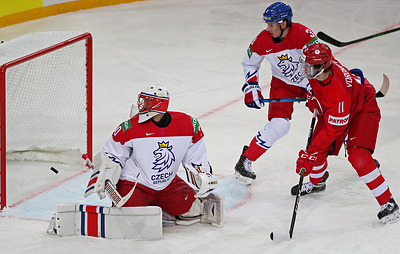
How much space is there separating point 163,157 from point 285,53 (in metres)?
1.14

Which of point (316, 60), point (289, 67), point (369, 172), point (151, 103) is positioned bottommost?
point (369, 172)

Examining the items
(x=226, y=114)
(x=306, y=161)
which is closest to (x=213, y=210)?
(x=306, y=161)

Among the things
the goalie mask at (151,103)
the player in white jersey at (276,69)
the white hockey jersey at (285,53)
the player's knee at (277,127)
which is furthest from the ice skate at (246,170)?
the goalie mask at (151,103)

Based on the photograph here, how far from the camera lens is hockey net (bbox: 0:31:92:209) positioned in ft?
14.9

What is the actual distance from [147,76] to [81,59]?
2.07m

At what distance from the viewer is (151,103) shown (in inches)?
138

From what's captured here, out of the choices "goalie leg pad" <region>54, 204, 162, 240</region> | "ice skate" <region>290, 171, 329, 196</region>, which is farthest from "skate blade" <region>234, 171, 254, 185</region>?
"goalie leg pad" <region>54, 204, 162, 240</region>

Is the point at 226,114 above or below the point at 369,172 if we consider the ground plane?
below

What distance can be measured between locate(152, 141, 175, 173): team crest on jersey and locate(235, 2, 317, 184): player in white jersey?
0.91m

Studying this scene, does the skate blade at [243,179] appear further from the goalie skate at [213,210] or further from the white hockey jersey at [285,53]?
the goalie skate at [213,210]

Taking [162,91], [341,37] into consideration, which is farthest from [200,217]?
[341,37]

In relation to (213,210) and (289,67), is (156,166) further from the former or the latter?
(289,67)

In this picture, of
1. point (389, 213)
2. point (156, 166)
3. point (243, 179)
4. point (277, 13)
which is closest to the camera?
point (156, 166)

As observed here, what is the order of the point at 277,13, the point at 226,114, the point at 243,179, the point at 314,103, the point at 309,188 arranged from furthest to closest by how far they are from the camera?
1. the point at 226,114
2. the point at 243,179
3. the point at 309,188
4. the point at 277,13
5. the point at 314,103
